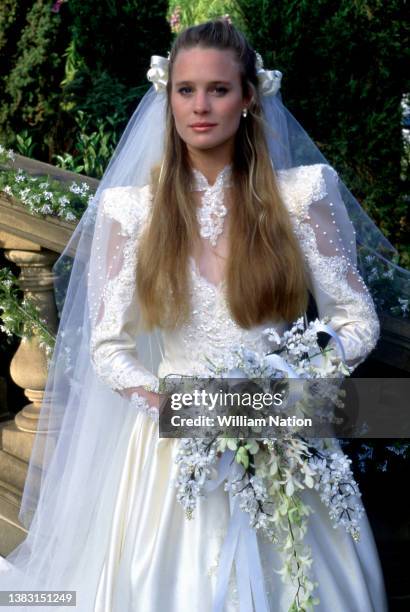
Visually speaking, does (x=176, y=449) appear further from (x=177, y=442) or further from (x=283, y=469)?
(x=283, y=469)

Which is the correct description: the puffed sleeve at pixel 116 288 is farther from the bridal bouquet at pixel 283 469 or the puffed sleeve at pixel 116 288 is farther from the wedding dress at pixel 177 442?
the bridal bouquet at pixel 283 469

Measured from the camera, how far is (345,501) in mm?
2121

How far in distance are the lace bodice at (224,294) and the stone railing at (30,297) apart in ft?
2.11

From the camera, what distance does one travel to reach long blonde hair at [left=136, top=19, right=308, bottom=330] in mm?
2379

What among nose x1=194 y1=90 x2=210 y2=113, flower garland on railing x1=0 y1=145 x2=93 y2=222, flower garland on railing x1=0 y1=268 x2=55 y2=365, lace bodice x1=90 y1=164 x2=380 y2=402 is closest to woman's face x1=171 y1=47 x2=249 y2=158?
nose x1=194 y1=90 x2=210 y2=113

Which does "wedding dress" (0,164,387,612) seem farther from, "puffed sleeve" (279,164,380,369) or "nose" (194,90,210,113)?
"nose" (194,90,210,113)

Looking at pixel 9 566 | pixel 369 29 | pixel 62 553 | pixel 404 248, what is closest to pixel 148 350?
pixel 62 553

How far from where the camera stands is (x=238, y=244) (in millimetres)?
2422

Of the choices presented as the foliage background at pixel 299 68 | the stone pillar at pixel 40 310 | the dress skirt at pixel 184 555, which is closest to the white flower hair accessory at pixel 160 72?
the stone pillar at pixel 40 310

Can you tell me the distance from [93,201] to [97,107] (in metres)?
2.78

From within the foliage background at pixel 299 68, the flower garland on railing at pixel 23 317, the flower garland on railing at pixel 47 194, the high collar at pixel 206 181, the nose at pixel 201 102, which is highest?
the foliage background at pixel 299 68

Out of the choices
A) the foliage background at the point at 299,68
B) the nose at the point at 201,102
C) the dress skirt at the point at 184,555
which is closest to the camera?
the dress skirt at the point at 184,555

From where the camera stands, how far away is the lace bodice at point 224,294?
2402 mm

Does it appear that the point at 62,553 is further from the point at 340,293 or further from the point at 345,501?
the point at 340,293
